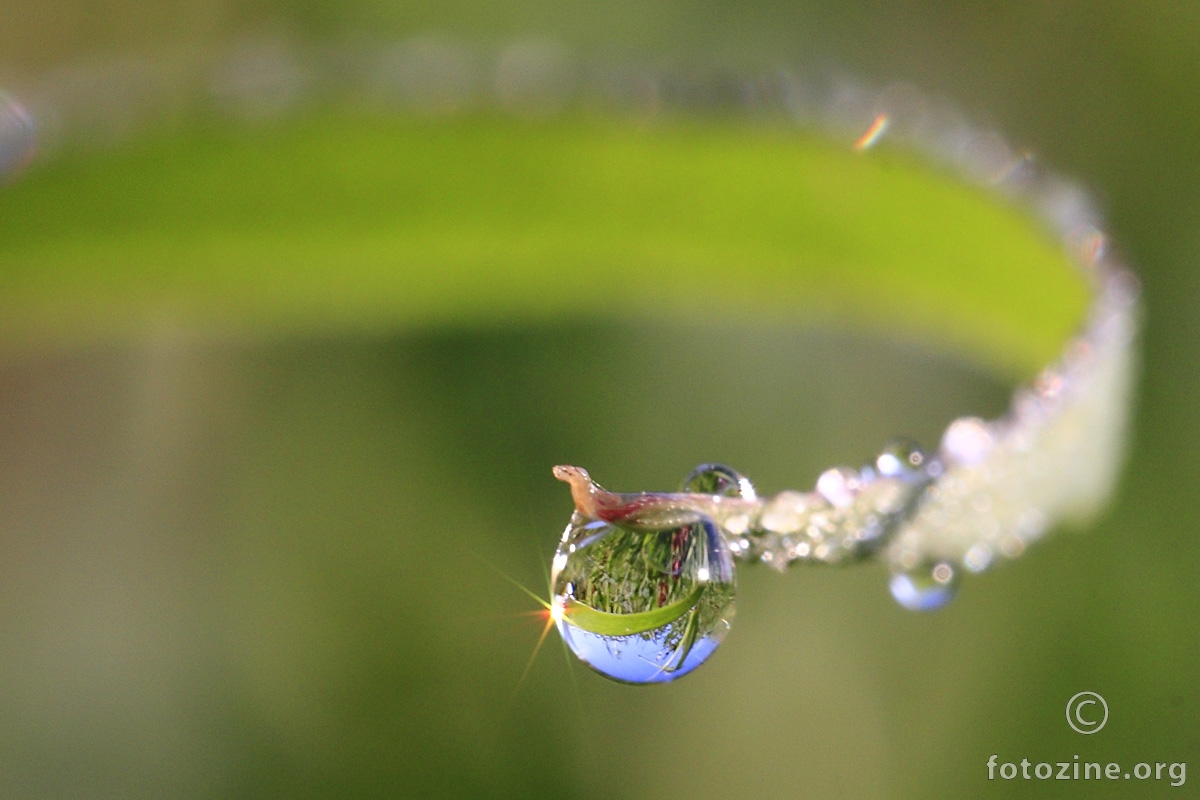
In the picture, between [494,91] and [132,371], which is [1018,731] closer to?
[494,91]

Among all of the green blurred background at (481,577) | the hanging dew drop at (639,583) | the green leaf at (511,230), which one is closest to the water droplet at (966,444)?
the hanging dew drop at (639,583)

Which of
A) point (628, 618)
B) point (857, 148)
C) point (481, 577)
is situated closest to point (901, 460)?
point (628, 618)

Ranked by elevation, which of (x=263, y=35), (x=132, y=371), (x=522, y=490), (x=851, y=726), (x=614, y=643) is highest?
(x=263, y=35)

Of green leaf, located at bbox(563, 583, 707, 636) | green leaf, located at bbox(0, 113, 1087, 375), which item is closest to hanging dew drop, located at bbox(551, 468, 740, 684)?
green leaf, located at bbox(563, 583, 707, 636)

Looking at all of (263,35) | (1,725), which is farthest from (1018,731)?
(263,35)

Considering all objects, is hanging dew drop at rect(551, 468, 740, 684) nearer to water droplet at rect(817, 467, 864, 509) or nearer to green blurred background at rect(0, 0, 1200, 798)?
water droplet at rect(817, 467, 864, 509)

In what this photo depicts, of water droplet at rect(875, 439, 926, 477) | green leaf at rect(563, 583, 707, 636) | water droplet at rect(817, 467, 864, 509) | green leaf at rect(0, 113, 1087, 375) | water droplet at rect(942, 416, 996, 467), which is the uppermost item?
green leaf at rect(0, 113, 1087, 375)
